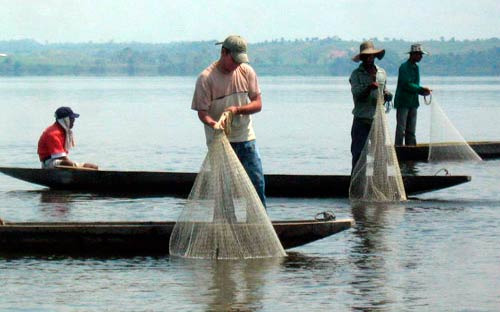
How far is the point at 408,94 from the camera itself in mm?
22891

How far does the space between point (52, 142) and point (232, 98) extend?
5812 millimetres

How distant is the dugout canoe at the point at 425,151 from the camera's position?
23.4 metres

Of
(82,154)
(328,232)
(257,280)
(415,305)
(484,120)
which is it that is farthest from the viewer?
(484,120)

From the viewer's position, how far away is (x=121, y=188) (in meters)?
17.8

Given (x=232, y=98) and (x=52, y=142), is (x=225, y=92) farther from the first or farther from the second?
(x=52, y=142)

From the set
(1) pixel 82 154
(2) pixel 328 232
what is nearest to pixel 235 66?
(2) pixel 328 232

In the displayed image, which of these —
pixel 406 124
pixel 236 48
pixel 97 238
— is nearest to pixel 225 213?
pixel 97 238

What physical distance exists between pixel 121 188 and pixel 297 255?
19.3ft

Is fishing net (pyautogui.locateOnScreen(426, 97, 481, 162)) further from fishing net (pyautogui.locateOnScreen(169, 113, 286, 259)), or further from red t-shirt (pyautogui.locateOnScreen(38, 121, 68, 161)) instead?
fishing net (pyautogui.locateOnScreen(169, 113, 286, 259))

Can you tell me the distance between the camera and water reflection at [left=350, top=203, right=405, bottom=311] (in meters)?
10.4

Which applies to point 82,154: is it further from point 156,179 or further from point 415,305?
point 415,305

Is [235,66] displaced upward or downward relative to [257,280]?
upward

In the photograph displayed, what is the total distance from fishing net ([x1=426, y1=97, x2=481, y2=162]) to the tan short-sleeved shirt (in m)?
11.1

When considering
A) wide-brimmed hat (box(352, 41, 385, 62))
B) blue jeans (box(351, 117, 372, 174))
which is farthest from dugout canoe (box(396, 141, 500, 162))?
wide-brimmed hat (box(352, 41, 385, 62))
